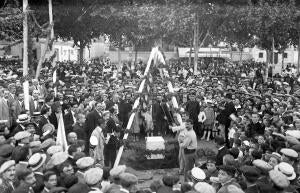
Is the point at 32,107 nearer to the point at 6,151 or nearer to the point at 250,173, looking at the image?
the point at 6,151

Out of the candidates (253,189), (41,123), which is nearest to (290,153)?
(253,189)

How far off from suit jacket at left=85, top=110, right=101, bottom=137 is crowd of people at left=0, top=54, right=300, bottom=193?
0.09ft

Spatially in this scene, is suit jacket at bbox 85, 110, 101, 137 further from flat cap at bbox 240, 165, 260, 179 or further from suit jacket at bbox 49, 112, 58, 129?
flat cap at bbox 240, 165, 260, 179

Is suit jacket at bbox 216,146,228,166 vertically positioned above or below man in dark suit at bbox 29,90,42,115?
below

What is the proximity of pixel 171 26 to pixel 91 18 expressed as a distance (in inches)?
308

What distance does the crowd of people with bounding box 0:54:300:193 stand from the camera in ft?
22.0

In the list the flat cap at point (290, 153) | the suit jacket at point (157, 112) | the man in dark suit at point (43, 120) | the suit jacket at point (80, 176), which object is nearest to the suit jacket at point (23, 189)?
the suit jacket at point (80, 176)

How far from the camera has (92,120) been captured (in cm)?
1262

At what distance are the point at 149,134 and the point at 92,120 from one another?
4.04m

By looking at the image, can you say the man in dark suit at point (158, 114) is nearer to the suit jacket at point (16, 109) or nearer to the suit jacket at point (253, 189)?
the suit jacket at point (16, 109)

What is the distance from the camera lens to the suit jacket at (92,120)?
12.6m

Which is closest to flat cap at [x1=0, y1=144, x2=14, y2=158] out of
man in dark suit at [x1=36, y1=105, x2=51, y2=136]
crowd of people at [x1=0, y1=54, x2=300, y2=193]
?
crowd of people at [x1=0, y1=54, x2=300, y2=193]

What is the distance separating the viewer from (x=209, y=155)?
28.3 ft

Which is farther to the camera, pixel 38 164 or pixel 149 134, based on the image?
pixel 149 134
